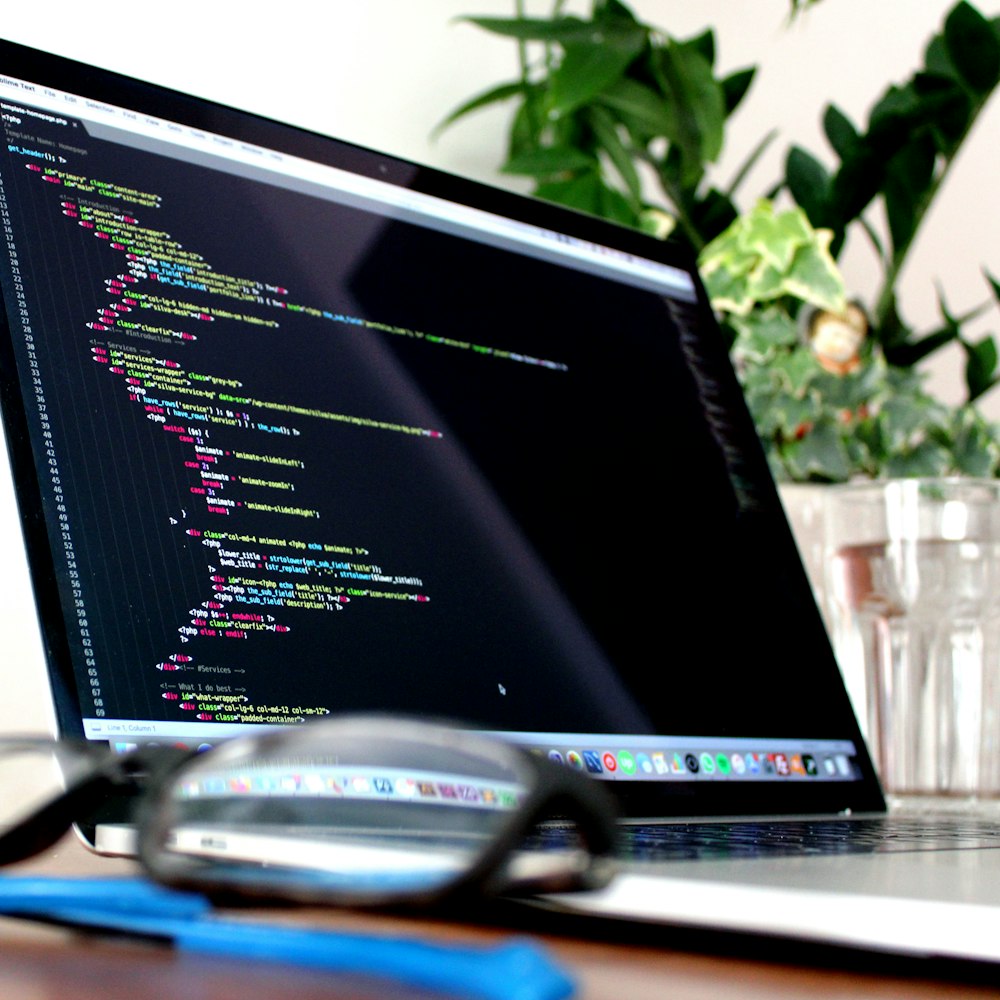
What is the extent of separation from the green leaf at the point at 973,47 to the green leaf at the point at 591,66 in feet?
0.99

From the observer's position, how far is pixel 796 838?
0.50 metres

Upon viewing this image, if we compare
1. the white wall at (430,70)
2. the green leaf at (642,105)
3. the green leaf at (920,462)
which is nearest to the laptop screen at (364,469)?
the white wall at (430,70)

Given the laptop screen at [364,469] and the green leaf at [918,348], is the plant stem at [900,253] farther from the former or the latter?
the laptop screen at [364,469]

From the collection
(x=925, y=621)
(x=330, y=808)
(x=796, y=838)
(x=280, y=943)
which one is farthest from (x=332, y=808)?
(x=925, y=621)

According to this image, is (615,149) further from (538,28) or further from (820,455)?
(820,455)

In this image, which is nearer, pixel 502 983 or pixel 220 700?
pixel 502 983

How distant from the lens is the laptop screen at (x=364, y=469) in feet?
1.69

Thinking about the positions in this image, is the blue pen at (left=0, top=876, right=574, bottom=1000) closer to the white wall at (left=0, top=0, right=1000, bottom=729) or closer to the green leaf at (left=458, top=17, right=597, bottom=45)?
the white wall at (left=0, top=0, right=1000, bottom=729)

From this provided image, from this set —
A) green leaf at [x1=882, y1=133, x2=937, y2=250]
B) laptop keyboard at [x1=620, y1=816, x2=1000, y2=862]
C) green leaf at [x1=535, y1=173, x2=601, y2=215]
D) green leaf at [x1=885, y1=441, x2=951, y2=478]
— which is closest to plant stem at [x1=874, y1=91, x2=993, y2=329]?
green leaf at [x1=882, y1=133, x2=937, y2=250]


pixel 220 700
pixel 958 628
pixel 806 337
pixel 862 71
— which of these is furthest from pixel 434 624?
pixel 862 71

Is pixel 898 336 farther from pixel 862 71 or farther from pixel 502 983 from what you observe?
pixel 502 983

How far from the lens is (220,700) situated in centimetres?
51

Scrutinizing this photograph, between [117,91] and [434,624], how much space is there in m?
0.30

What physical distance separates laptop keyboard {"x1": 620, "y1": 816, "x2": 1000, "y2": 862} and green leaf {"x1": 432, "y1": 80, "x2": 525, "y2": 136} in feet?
2.67
